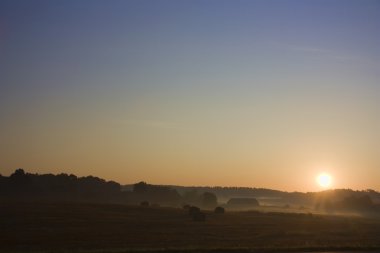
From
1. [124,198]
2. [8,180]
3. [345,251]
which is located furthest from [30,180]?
[345,251]

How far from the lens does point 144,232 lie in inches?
2675

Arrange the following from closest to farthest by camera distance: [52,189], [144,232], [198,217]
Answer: [144,232] → [198,217] → [52,189]

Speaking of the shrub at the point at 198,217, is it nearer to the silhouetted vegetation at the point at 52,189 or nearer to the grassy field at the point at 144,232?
the grassy field at the point at 144,232

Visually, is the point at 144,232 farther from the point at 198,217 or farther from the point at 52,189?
the point at 52,189

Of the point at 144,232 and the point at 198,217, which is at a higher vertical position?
the point at 198,217

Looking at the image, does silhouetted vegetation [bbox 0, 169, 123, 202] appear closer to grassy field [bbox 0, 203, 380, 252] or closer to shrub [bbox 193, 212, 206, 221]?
grassy field [bbox 0, 203, 380, 252]

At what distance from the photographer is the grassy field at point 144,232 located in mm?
46844

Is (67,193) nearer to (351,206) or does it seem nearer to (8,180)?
(8,180)

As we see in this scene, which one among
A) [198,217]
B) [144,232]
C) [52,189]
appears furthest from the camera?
[52,189]

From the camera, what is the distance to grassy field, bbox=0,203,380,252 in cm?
4684

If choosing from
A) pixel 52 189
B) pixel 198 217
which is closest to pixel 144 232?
pixel 198 217

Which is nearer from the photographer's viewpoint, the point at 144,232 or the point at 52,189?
the point at 144,232

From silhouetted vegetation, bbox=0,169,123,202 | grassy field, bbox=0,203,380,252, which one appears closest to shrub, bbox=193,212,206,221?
grassy field, bbox=0,203,380,252

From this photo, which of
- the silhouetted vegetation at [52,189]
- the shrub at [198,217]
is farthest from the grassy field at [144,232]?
the silhouetted vegetation at [52,189]
